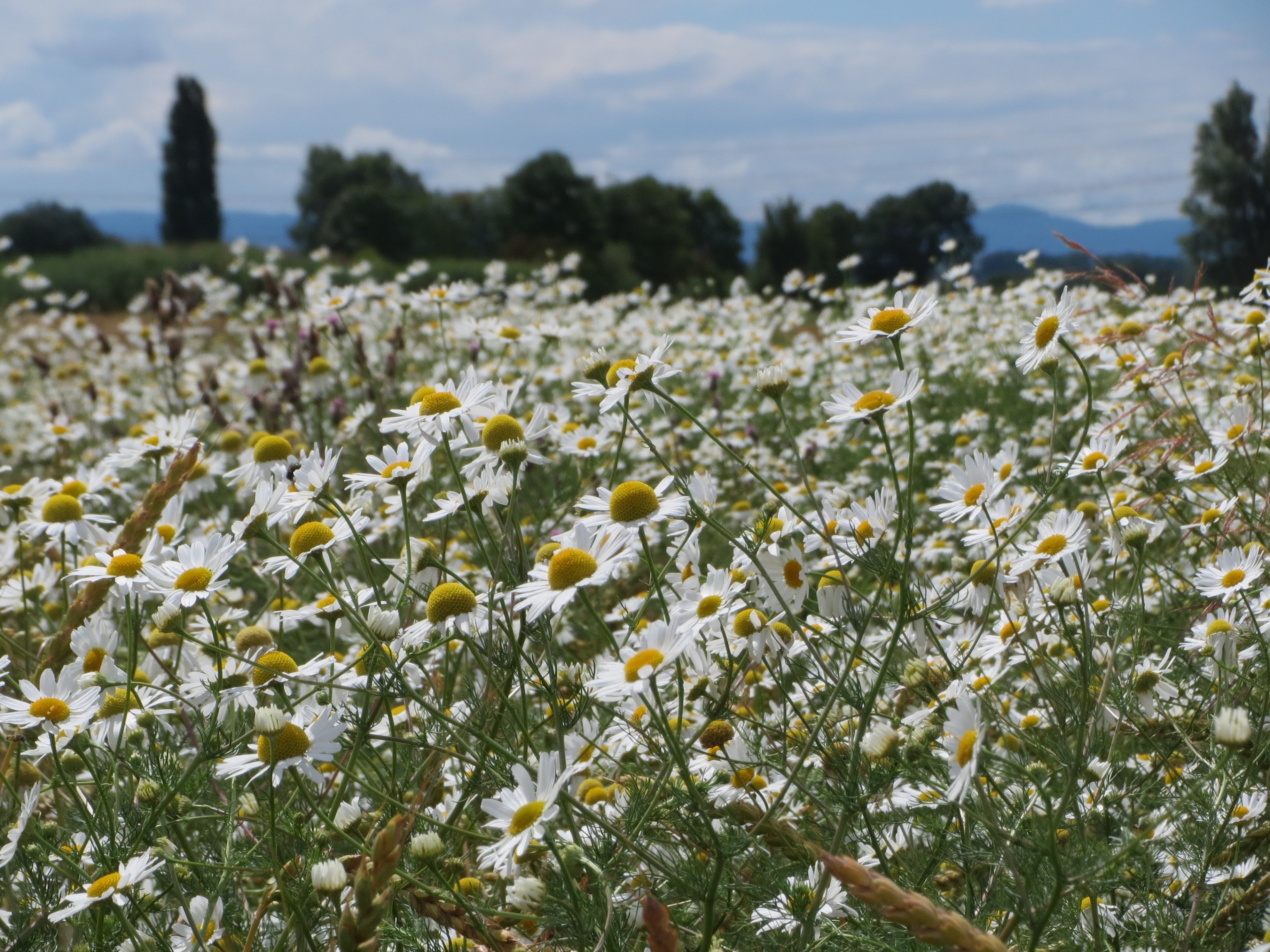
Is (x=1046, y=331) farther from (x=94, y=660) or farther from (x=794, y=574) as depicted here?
(x=94, y=660)

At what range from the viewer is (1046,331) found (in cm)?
189

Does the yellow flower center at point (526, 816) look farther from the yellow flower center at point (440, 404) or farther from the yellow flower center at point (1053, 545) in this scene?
the yellow flower center at point (1053, 545)

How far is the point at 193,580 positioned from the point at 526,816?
856 millimetres

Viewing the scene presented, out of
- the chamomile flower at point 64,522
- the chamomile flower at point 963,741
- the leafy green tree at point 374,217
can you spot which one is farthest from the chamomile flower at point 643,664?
the leafy green tree at point 374,217

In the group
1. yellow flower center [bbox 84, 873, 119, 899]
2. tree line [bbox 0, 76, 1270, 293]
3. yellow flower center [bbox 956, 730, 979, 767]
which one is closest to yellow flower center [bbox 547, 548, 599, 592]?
yellow flower center [bbox 956, 730, 979, 767]

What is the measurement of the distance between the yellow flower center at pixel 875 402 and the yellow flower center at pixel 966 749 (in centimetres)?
54

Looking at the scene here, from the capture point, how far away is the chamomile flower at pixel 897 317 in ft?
5.79

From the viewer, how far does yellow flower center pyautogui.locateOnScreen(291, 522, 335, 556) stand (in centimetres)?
188

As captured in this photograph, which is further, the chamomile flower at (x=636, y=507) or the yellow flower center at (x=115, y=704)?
the yellow flower center at (x=115, y=704)

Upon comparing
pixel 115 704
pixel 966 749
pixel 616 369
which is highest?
pixel 616 369

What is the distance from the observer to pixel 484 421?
2.21m

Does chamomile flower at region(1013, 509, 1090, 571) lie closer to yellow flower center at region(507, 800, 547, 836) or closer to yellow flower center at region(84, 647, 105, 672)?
yellow flower center at region(507, 800, 547, 836)

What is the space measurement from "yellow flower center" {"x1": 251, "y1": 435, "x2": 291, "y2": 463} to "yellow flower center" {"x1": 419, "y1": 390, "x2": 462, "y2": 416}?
3.21ft

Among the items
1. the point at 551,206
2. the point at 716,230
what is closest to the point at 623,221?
the point at 551,206
